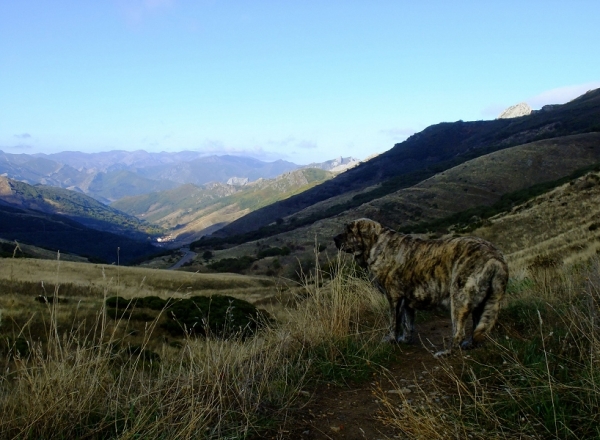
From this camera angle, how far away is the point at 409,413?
3168 millimetres

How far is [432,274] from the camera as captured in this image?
5520 mm

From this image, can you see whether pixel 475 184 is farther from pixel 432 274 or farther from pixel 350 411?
pixel 350 411

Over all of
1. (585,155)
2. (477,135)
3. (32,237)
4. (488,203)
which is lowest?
(32,237)

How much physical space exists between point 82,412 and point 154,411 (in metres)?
0.49

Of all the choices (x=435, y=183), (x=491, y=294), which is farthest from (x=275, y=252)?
(x=491, y=294)

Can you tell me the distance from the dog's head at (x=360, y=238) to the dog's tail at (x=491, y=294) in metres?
1.76

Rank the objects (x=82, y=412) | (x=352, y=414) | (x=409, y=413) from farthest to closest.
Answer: (x=352, y=414) < (x=82, y=412) < (x=409, y=413)

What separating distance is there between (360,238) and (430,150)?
177 metres

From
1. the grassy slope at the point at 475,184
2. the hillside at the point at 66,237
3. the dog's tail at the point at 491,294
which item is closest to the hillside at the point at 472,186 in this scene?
the grassy slope at the point at 475,184

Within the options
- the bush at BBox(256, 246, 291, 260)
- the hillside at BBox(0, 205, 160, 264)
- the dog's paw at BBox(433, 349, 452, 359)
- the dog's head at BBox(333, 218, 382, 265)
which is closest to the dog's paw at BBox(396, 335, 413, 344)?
the dog's paw at BBox(433, 349, 452, 359)

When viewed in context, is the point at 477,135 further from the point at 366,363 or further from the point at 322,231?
the point at 366,363

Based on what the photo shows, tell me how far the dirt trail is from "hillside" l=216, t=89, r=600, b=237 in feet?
383

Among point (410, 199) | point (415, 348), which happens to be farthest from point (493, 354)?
point (410, 199)

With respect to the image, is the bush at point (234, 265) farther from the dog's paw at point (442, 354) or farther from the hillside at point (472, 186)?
the dog's paw at point (442, 354)
